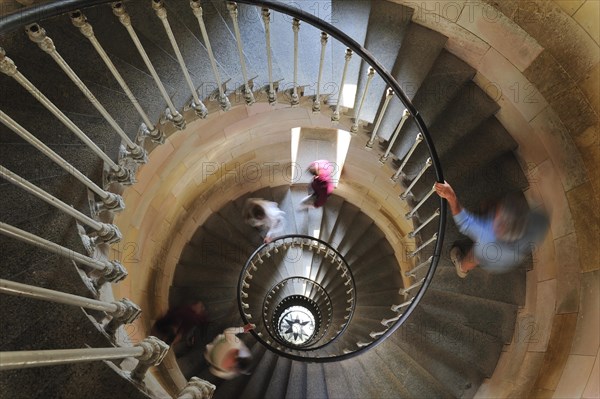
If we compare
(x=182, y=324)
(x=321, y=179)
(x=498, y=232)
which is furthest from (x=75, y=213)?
(x=321, y=179)

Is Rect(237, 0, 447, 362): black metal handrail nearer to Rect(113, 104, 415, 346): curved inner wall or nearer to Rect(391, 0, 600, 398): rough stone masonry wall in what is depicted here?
Rect(113, 104, 415, 346): curved inner wall

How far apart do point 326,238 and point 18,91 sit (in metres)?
5.48

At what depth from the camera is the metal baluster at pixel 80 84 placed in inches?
80.7

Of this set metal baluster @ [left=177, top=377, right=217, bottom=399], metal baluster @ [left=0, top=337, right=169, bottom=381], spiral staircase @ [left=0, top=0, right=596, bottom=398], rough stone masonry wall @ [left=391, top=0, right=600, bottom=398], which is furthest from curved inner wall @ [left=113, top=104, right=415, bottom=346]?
metal baluster @ [left=177, top=377, right=217, bottom=399]

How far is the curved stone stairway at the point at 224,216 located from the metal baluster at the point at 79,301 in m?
0.14

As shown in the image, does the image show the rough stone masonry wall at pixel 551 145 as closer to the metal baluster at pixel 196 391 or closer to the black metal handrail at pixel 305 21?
the black metal handrail at pixel 305 21

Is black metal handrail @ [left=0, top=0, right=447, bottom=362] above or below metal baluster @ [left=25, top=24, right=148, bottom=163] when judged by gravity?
above

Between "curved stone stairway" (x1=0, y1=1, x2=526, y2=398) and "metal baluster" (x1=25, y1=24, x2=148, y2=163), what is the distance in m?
0.19

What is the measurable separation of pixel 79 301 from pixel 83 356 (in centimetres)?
31

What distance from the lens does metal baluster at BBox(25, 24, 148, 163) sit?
6.72 feet

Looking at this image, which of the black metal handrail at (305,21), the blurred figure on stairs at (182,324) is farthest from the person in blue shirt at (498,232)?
the blurred figure on stairs at (182,324)

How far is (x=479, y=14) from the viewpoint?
13.4 feet

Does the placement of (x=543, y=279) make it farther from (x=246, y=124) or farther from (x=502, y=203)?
(x=246, y=124)

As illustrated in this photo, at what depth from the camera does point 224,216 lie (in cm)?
700
